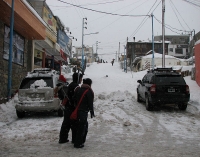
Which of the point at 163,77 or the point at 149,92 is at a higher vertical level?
the point at 163,77

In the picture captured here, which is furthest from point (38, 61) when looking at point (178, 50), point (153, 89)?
point (178, 50)

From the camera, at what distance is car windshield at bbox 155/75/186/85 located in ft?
34.1

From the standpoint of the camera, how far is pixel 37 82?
903 centimetres

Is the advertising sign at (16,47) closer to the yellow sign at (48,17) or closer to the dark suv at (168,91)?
the yellow sign at (48,17)

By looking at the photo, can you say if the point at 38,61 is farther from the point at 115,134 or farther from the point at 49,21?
the point at 115,134

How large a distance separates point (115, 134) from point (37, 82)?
4.04 m

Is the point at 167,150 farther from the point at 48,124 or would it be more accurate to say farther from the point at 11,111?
the point at 11,111

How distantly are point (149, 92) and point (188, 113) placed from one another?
1940 millimetres

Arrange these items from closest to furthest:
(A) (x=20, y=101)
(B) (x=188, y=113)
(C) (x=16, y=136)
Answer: (C) (x=16, y=136), (A) (x=20, y=101), (B) (x=188, y=113)

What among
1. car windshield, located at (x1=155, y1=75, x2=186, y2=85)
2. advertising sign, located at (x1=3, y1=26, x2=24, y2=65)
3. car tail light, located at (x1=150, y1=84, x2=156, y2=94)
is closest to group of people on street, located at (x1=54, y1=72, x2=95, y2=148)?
car tail light, located at (x1=150, y1=84, x2=156, y2=94)

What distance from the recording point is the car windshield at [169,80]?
10398mm

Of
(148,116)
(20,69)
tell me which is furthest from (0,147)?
(20,69)

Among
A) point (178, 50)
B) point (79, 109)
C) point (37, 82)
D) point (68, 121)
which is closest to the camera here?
point (79, 109)

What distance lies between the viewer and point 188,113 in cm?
1026
